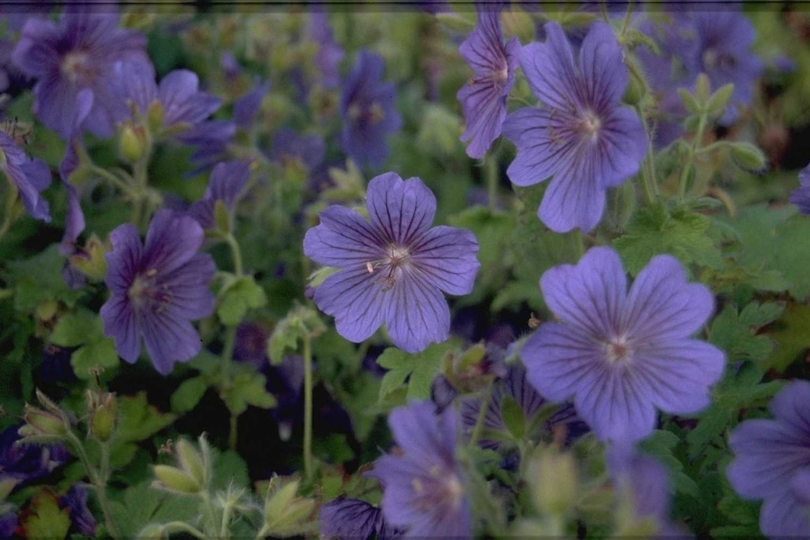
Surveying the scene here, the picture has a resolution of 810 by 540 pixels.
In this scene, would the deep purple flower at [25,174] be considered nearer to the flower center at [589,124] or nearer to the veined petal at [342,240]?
the veined petal at [342,240]

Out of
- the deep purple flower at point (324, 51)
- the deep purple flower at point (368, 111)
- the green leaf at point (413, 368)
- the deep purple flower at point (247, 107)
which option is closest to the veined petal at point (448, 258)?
the green leaf at point (413, 368)

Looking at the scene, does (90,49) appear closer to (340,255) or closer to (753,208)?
(340,255)

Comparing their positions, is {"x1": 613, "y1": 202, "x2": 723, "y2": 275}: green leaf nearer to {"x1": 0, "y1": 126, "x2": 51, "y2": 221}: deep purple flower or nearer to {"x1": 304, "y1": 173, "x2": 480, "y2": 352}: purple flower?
{"x1": 304, "y1": 173, "x2": 480, "y2": 352}: purple flower

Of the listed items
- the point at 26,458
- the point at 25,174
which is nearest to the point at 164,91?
the point at 25,174

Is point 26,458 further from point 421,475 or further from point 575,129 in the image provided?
point 575,129

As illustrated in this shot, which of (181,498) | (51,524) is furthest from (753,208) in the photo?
(51,524)

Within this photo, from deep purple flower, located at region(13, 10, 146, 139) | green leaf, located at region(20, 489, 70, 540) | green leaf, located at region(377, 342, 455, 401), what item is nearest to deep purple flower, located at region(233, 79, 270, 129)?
deep purple flower, located at region(13, 10, 146, 139)
